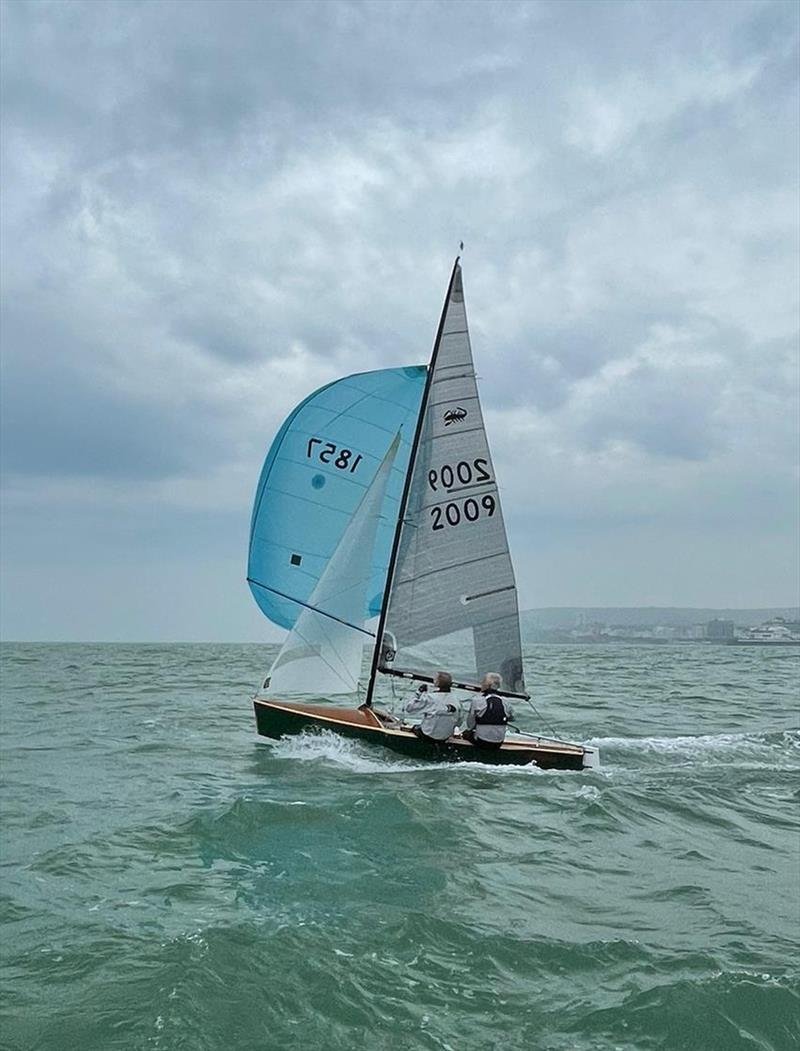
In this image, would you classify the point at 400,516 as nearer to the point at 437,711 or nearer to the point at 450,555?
the point at 450,555

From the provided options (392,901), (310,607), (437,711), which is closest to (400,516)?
(310,607)

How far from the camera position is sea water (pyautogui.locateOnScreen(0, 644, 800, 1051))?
222 inches

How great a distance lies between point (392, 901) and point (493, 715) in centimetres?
642

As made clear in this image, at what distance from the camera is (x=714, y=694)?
29.7 meters

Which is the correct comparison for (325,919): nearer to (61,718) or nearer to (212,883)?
(212,883)

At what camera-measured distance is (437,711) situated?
14188 millimetres

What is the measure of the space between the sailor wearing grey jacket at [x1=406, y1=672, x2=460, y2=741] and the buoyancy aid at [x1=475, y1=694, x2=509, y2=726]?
0.43 meters

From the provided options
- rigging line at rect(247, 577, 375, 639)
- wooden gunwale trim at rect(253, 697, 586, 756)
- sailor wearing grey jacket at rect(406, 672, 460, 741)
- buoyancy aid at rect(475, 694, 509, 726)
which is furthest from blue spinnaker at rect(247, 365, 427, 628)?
buoyancy aid at rect(475, 694, 509, 726)

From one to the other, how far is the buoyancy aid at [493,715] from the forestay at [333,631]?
2610 mm

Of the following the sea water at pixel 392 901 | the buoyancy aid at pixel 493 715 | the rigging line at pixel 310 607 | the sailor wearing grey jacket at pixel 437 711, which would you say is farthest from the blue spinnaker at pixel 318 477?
the buoyancy aid at pixel 493 715

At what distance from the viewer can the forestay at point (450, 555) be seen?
15.6 metres

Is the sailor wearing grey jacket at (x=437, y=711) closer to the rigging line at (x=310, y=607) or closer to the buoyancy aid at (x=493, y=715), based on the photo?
the buoyancy aid at (x=493, y=715)

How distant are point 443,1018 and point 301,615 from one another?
34.8 feet

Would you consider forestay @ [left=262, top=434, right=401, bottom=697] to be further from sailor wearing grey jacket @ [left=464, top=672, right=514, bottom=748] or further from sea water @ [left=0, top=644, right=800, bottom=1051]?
sailor wearing grey jacket @ [left=464, top=672, right=514, bottom=748]
